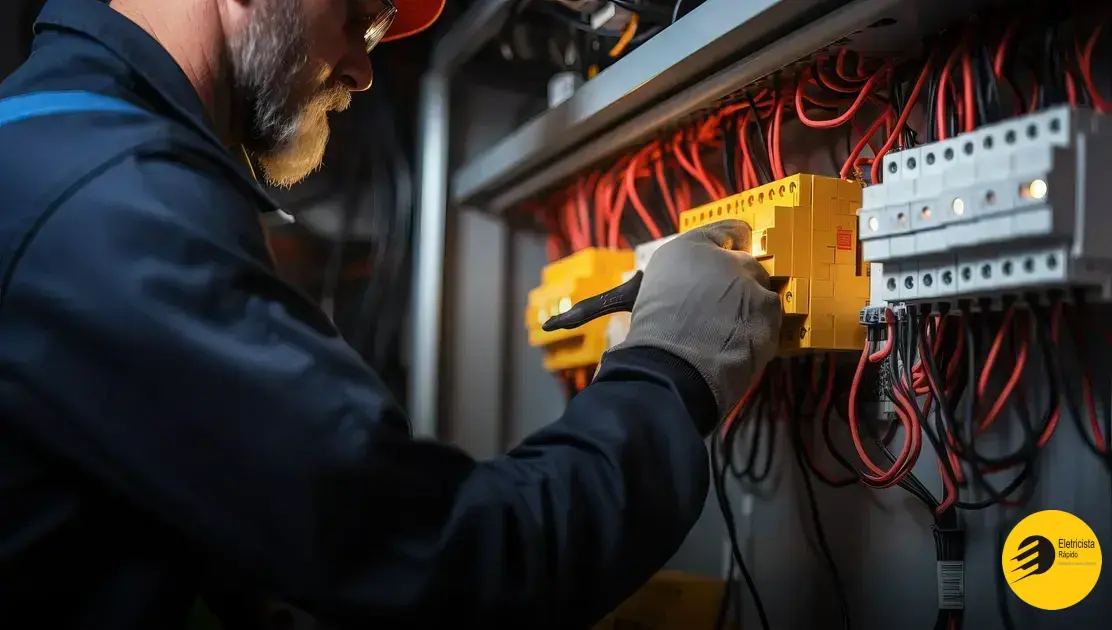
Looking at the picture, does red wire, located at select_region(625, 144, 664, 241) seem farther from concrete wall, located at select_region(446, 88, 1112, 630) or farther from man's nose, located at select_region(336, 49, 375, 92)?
man's nose, located at select_region(336, 49, 375, 92)

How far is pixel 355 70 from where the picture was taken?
1.06 meters

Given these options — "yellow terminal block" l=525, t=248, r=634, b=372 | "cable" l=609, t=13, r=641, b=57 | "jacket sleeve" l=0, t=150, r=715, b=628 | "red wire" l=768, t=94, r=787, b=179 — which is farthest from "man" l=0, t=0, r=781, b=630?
"cable" l=609, t=13, r=641, b=57

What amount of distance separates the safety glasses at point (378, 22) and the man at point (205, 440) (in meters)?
0.31

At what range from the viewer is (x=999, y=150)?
70 centimetres

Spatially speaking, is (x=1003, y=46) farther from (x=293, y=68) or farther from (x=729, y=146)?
(x=293, y=68)

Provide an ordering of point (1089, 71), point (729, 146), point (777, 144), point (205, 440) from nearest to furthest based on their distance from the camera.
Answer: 1. point (205, 440)
2. point (1089, 71)
3. point (777, 144)
4. point (729, 146)

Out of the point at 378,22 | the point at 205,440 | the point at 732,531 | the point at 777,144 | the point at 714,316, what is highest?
the point at 378,22

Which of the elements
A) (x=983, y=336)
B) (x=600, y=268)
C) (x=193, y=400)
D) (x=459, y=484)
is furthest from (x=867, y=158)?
(x=193, y=400)

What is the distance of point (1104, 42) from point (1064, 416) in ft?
1.12

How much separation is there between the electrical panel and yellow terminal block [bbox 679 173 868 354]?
5.1 inches

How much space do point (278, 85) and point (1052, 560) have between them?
2.96ft

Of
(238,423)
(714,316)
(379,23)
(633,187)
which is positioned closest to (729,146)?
(633,187)

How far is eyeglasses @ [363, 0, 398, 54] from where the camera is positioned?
1.05 metres

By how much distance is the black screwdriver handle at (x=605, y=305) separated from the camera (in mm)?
1045
